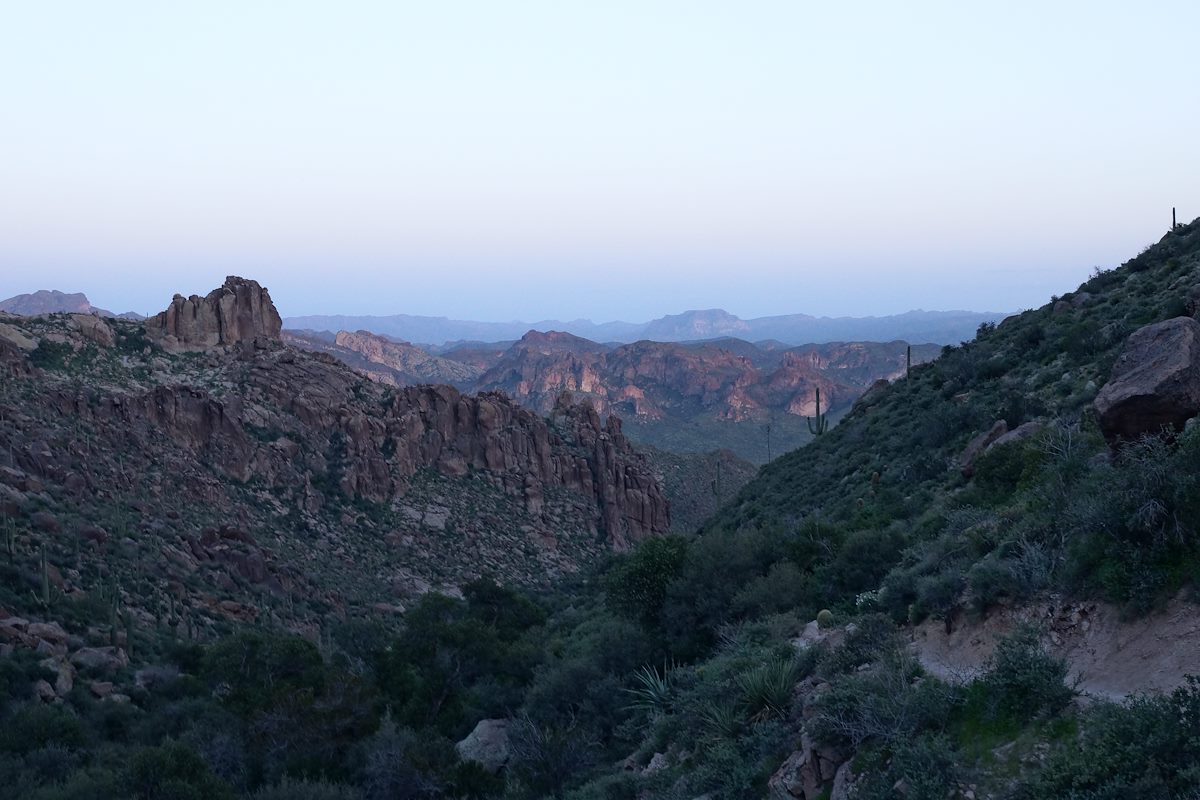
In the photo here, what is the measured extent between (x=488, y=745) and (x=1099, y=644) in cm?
1313

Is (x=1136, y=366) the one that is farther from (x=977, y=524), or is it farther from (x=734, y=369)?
(x=734, y=369)

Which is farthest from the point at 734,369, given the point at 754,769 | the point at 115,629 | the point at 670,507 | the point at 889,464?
the point at 754,769

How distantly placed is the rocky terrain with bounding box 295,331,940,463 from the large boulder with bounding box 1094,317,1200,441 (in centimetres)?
9392

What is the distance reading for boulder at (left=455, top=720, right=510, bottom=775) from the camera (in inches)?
678

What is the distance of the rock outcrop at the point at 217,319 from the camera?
44.7 m

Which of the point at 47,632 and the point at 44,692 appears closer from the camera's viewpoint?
the point at 44,692

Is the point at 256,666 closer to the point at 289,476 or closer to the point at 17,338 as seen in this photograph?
Result: the point at 289,476

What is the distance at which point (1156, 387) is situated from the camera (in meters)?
9.96

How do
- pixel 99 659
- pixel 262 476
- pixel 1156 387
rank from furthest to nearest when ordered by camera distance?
pixel 262 476 → pixel 99 659 → pixel 1156 387

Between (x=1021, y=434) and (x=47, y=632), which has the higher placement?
(x=1021, y=434)

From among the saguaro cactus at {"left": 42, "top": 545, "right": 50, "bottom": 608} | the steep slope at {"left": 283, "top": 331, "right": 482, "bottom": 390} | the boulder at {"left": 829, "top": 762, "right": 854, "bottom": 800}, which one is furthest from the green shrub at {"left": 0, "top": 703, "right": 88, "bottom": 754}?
the steep slope at {"left": 283, "top": 331, "right": 482, "bottom": 390}

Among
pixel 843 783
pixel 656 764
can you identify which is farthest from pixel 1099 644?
pixel 656 764

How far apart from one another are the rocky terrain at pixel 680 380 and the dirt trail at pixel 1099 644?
95.0 metres

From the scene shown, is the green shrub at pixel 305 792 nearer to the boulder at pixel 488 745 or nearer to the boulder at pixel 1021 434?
the boulder at pixel 488 745
